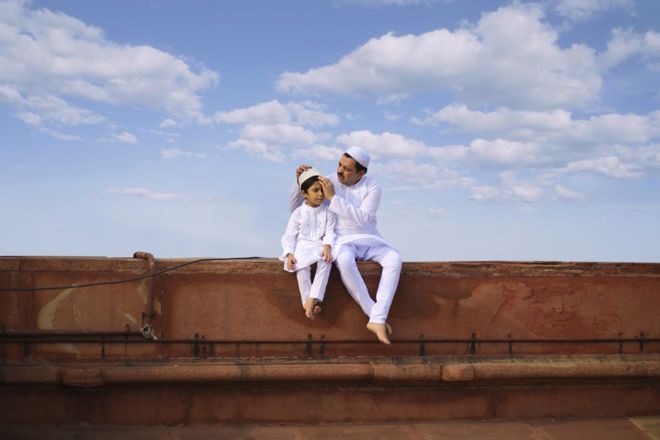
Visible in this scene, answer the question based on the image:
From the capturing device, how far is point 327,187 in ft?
19.8

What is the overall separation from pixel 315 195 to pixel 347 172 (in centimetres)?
45

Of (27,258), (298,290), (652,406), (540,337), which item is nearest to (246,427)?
(298,290)

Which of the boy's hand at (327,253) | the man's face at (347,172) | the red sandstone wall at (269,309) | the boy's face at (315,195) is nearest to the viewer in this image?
the boy's hand at (327,253)

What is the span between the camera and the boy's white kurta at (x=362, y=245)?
589 cm

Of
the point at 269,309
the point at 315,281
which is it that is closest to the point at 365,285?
the point at 315,281

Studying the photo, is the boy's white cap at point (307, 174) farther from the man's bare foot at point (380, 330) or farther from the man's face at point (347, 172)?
the man's bare foot at point (380, 330)

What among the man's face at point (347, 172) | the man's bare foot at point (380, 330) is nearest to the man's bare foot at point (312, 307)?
the man's bare foot at point (380, 330)

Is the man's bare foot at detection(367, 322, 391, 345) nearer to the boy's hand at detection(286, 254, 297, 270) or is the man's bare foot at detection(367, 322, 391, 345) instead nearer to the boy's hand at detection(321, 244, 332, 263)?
the boy's hand at detection(321, 244, 332, 263)

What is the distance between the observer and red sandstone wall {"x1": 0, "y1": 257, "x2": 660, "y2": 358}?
592 cm

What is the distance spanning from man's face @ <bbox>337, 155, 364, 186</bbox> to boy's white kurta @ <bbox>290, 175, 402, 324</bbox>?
0.05 metres

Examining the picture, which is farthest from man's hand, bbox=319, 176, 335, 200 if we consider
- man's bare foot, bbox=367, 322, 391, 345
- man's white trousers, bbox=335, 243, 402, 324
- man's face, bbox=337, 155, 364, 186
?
man's bare foot, bbox=367, 322, 391, 345

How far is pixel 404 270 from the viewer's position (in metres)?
6.23

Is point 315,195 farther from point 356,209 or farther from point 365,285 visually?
point 365,285

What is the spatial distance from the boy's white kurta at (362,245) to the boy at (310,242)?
94 millimetres
